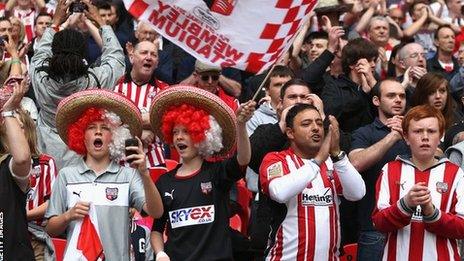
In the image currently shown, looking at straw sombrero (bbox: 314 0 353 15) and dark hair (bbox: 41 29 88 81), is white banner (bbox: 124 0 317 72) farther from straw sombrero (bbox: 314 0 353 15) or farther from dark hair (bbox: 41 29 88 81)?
straw sombrero (bbox: 314 0 353 15)

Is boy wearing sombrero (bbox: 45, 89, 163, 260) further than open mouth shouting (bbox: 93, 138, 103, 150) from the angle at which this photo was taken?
No

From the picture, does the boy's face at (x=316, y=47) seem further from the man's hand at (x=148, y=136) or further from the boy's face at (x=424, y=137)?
the boy's face at (x=424, y=137)

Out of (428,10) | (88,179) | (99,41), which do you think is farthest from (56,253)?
(428,10)

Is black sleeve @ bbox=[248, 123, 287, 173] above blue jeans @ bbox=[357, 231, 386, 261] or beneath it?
above

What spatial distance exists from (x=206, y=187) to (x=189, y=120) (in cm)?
49

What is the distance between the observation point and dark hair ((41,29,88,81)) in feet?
37.3

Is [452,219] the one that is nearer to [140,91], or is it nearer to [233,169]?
[233,169]

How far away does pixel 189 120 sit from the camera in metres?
9.44

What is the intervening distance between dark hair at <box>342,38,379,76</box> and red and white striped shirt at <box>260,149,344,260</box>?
3.34 meters

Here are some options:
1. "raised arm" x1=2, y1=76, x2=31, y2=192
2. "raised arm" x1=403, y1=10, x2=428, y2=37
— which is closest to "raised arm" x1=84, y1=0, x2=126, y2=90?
"raised arm" x1=2, y1=76, x2=31, y2=192

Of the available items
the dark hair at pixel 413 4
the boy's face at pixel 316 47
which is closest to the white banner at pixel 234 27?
the boy's face at pixel 316 47

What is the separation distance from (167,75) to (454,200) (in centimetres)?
537

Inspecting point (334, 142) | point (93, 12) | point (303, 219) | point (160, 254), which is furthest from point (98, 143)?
point (93, 12)

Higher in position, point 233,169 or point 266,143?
point 266,143
